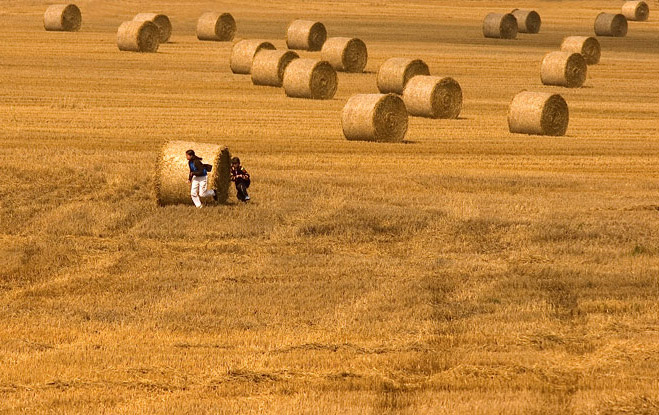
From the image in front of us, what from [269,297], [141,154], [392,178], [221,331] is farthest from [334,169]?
[221,331]

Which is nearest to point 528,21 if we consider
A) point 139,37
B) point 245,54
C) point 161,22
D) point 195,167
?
point 161,22

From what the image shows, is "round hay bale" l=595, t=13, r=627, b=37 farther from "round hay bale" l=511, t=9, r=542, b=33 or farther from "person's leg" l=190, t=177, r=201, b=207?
"person's leg" l=190, t=177, r=201, b=207

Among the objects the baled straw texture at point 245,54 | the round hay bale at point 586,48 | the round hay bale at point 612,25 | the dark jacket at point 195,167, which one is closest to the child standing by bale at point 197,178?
the dark jacket at point 195,167

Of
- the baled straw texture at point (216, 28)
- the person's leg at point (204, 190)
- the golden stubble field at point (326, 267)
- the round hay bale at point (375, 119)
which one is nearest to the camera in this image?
the golden stubble field at point (326, 267)

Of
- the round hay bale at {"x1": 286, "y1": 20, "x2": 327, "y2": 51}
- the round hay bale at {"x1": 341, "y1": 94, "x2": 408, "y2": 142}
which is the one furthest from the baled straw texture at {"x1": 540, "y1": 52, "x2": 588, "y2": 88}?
the round hay bale at {"x1": 341, "y1": 94, "x2": 408, "y2": 142}

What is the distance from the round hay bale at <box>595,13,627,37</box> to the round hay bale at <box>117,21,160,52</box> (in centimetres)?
2490

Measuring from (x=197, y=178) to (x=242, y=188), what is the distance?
863mm

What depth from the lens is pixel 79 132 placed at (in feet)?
93.8

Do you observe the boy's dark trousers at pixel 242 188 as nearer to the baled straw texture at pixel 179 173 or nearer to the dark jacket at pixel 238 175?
the dark jacket at pixel 238 175

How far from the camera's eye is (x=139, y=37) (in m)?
48.4

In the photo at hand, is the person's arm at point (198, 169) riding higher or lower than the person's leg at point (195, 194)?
higher

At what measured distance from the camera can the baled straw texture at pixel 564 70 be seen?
137 ft

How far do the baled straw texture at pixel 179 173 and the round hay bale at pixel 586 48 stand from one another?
3057 cm

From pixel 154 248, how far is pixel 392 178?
6.67m
